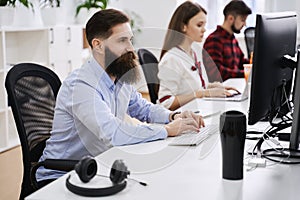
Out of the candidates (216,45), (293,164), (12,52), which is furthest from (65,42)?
(293,164)

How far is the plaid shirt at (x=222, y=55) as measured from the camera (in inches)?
154

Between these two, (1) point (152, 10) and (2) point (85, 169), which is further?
(1) point (152, 10)

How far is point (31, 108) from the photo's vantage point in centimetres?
204

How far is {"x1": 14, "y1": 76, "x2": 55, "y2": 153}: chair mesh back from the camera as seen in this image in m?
1.98

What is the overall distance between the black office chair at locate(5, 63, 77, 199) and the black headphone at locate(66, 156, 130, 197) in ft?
1.22

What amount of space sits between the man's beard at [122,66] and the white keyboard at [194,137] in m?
0.37

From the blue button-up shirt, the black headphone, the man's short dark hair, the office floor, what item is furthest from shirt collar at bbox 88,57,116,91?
the man's short dark hair

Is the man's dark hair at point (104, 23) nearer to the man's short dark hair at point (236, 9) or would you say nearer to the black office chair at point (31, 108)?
the black office chair at point (31, 108)

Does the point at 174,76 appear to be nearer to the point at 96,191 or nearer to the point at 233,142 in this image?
the point at 233,142

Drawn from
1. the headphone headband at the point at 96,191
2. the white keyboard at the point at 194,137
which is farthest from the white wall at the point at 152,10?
the headphone headband at the point at 96,191

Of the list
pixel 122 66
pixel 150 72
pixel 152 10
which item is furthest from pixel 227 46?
pixel 152 10

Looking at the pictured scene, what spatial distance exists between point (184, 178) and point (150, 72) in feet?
5.52

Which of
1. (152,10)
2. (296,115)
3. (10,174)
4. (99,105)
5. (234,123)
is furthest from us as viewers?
(152,10)

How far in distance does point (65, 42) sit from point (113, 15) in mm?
3083
